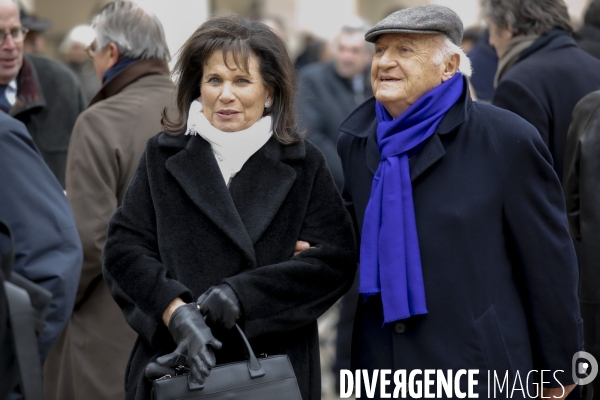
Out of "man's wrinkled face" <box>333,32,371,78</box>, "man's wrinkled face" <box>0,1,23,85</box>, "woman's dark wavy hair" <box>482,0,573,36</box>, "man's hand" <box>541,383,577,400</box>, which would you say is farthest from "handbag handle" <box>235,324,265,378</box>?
→ "man's wrinkled face" <box>333,32,371,78</box>

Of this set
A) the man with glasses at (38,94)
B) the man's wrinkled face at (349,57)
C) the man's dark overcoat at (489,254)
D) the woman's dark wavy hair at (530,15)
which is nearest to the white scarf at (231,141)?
the man's dark overcoat at (489,254)

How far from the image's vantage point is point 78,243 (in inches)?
130

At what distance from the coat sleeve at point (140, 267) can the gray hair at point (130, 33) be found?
1306mm

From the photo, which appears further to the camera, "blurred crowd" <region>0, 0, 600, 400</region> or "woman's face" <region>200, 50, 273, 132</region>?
"woman's face" <region>200, 50, 273, 132</region>

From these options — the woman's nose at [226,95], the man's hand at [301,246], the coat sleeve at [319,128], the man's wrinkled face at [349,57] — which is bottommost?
the coat sleeve at [319,128]

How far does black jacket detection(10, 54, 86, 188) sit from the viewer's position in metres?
4.83

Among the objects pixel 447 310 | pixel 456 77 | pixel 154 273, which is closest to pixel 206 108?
pixel 154 273

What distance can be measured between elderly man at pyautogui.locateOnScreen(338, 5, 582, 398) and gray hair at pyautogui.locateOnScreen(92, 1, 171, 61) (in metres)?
1.59

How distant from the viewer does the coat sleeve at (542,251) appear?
315 cm

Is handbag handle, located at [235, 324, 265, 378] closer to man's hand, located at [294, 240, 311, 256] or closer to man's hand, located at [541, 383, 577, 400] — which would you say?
man's hand, located at [294, 240, 311, 256]

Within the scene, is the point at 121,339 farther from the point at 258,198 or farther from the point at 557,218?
the point at 557,218

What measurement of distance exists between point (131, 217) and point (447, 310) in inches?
42.7

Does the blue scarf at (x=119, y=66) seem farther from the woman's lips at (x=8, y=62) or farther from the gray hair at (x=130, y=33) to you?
the woman's lips at (x=8, y=62)

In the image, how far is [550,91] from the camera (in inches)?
186
